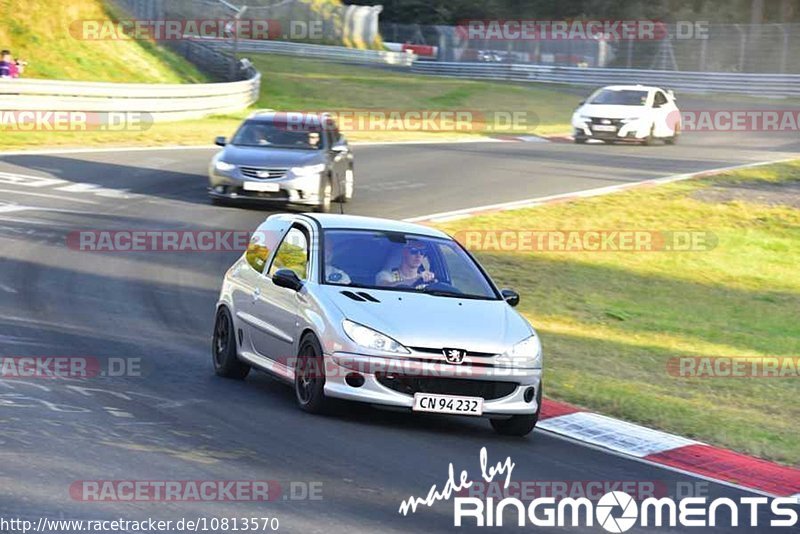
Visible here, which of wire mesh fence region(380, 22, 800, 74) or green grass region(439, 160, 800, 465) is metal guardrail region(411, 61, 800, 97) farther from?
green grass region(439, 160, 800, 465)

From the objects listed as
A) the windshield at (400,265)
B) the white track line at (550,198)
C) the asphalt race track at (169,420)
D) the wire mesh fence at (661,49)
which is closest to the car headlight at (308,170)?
the asphalt race track at (169,420)

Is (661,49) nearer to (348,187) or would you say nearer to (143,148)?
(143,148)

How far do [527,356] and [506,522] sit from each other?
2658mm

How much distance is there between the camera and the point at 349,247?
37.6ft

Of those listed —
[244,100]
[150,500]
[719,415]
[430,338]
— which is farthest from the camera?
[244,100]

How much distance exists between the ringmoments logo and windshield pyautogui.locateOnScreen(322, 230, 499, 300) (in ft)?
7.38

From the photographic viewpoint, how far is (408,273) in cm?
1127

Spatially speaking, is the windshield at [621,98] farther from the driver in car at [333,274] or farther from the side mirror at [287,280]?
the side mirror at [287,280]

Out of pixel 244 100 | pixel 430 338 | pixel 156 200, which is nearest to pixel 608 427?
pixel 430 338

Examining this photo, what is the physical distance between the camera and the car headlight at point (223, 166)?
23.3 m

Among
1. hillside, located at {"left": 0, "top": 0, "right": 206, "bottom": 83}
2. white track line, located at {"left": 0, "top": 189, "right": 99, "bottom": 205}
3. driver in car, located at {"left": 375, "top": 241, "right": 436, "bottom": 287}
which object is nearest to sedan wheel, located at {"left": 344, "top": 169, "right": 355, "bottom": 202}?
white track line, located at {"left": 0, "top": 189, "right": 99, "bottom": 205}

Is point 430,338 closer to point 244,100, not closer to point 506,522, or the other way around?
point 506,522

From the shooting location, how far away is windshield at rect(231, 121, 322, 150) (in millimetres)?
24156

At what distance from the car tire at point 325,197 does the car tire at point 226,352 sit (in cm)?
1114
